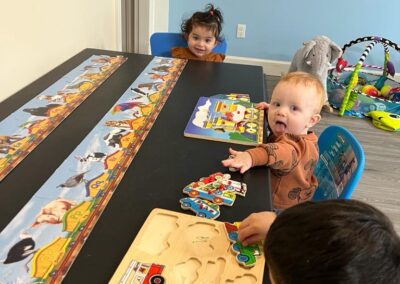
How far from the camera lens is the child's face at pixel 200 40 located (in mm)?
1755

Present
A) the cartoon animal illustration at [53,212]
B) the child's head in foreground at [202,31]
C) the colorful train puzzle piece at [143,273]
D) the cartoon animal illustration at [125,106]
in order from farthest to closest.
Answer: the child's head in foreground at [202,31] → the cartoon animal illustration at [125,106] → the cartoon animal illustration at [53,212] → the colorful train puzzle piece at [143,273]

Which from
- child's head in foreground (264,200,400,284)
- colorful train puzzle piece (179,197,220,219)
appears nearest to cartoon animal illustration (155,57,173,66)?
colorful train puzzle piece (179,197,220,219)

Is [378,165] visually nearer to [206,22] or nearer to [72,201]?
[206,22]

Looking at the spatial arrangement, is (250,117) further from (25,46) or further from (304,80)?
(25,46)

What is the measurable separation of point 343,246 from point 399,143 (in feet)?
8.12

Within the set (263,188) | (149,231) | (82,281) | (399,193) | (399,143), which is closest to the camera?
(82,281)

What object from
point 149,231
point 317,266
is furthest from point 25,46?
point 317,266

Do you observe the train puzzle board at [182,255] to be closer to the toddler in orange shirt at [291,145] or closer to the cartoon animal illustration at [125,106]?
the toddler in orange shirt at [291,145]

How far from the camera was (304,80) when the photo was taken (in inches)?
43.0

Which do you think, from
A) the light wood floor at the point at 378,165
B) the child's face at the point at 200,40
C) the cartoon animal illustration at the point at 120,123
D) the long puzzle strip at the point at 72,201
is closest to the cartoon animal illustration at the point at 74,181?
the long puzzle strip at the point at 72,201

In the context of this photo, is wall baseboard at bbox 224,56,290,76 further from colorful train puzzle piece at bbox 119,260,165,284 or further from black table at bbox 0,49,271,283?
colorful train puzzle piece at bbox 119,260,165,284

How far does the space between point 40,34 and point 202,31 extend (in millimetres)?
720

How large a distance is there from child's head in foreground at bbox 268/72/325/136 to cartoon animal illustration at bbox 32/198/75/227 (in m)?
0.61

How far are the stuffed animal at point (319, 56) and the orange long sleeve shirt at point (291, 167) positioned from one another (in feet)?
6.23
